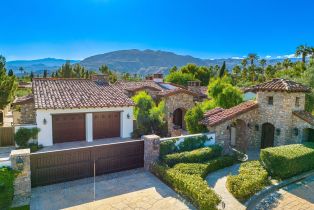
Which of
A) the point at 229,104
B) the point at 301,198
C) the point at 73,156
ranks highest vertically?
the point at 229,104

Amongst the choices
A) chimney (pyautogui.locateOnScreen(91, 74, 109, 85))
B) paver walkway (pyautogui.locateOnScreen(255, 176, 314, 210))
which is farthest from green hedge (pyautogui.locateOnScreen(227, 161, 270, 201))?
chimney (pyautogui.locateOnScreen(91, 74, 109, 85))

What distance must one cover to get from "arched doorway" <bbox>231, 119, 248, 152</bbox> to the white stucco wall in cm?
825

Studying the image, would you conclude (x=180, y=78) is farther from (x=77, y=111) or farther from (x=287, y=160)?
(x=287, y=160)

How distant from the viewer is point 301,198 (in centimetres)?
1162

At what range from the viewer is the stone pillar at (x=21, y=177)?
10.8 metres

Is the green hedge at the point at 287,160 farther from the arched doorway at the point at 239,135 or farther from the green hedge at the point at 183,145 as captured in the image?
the arched doorway at the point at 239,135

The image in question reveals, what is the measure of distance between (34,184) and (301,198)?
12.3 metres

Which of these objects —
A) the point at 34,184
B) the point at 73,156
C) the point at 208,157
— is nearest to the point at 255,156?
the point at 208,157

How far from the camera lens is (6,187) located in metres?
10.1

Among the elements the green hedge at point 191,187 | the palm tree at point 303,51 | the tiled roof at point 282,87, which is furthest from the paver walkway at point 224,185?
the palm tree at point 303,51

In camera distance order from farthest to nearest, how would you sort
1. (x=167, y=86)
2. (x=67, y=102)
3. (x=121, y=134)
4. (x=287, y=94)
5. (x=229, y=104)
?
(x=167, y=86) → (x=229, y=104) → (x=121, y=134) → (x=67, y=102) → (x=287, y=94)

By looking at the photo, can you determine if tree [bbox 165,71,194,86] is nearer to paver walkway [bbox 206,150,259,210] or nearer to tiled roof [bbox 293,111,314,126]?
tiled roof [bbox 293,111,314,126]

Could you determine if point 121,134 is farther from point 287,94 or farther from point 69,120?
point 287,94

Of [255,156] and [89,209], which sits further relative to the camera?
[255,156]
